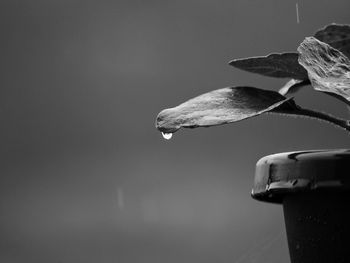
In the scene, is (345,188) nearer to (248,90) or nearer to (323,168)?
(323,168)

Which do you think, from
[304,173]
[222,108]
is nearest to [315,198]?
[304,173]

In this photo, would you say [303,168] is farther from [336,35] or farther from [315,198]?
[336,35]

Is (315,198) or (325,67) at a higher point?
(325,67)

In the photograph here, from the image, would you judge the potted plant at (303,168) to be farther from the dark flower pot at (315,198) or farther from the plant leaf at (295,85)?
the plant leaf at (295,85)

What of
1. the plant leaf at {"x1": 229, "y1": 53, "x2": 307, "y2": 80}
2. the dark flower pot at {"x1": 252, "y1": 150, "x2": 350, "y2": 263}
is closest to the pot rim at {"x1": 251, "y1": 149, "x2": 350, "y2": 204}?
the dark flower pot at {"x1": 252, "y1": 150, "x2": 350, "y2": 263}

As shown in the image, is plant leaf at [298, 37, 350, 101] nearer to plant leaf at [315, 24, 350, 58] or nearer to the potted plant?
the potted plant

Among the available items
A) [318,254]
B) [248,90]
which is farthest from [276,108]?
[318,254]

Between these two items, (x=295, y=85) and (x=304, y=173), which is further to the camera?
(x=295, y=85)
